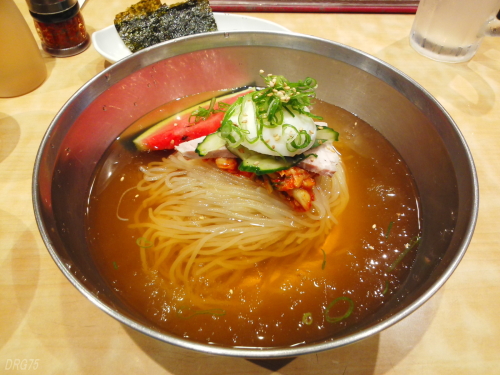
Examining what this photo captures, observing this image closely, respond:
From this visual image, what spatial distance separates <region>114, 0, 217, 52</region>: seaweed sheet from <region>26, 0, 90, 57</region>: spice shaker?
37cm

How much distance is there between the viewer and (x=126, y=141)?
2020mm

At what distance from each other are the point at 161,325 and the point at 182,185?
713 mm

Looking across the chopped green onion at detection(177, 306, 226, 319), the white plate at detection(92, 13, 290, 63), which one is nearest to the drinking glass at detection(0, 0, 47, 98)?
the white plate at detection(92, 13, 290, 63)

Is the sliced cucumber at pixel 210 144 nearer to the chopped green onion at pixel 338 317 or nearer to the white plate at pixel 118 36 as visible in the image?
the chopped green onion at pixel 338 317

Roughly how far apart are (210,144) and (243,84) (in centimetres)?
86

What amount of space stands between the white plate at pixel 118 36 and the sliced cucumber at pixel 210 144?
1.39m

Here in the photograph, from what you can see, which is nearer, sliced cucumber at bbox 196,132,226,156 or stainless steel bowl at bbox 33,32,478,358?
stainless steel bowl at bbox 33,32,478,358

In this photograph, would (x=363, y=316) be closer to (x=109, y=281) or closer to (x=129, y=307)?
(x=129, y=307)

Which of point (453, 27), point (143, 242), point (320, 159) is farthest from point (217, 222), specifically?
point (453, 27)

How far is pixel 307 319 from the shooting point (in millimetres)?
1446

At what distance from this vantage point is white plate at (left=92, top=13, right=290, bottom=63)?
2566 mm

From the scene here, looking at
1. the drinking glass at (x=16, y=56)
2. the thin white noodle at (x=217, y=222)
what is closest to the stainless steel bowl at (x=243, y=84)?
the thin white noodle at (x=217, y=222)

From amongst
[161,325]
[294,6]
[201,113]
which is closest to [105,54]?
[201,113]

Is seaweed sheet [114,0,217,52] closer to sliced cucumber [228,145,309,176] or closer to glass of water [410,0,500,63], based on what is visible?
sliced cucumber [228,145,309,176]
